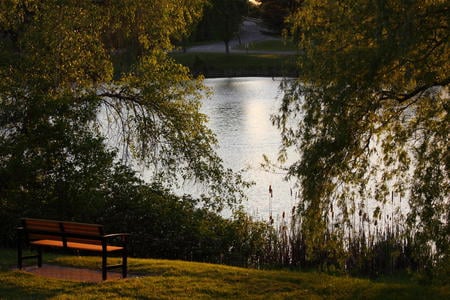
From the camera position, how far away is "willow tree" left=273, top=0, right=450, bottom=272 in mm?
12359

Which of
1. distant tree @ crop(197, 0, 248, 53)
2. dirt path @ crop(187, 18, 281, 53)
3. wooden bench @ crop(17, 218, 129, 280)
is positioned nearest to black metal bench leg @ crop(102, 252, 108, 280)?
wooden bench @ crop(17, 218, 129, 280)

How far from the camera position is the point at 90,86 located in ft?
71.9

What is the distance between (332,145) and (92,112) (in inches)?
308

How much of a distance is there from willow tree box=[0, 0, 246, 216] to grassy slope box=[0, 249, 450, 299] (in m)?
4.97

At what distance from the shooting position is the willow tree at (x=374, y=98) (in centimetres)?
1236

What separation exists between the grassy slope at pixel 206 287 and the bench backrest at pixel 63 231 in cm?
71

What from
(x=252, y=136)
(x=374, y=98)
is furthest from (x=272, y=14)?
(x=374, y=98)

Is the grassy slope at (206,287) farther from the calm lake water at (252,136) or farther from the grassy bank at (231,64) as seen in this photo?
the grassy bank at (231,64)

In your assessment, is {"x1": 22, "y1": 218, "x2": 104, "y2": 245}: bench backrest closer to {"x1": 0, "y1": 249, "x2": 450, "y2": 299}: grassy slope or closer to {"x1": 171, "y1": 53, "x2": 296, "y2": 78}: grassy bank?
{"x1": 0, "y1": 249, "x2": 450, "y2": 299}: grassy slope

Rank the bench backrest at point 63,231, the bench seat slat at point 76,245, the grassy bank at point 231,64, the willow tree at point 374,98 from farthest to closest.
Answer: the grassy bank at point 231,64 < the bench seat slat at point 76,245 < the bench backrest at point 63,231 < the willow tree at point 374,98

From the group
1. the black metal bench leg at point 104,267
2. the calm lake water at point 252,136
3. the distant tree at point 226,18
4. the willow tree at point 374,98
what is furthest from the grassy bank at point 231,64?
the black metal bench leg at point 104,267

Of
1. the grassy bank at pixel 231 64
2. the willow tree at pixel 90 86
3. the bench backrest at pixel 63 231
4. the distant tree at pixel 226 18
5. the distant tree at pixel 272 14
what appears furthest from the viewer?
the distant tree at pixel 226 18

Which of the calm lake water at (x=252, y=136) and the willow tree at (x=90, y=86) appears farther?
the calm lake water at (x=252, y=136)

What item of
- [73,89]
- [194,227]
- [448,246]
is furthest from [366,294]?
[73,89]
